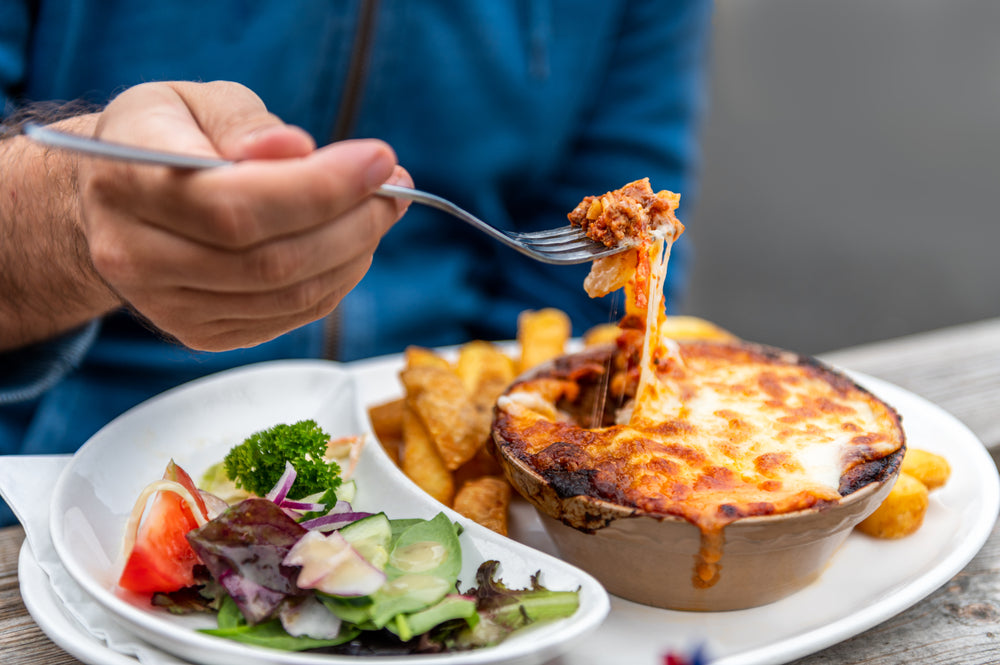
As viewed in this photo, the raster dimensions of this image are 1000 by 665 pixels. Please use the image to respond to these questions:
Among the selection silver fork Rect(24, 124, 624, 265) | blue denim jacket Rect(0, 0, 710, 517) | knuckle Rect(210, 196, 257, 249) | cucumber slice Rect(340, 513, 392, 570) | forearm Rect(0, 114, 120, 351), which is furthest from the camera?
blue denim jacket Rect(0, 0, 710, 517)

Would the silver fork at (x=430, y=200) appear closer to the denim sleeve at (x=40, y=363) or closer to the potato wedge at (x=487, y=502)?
the potato wedge at (x=487, y=502)

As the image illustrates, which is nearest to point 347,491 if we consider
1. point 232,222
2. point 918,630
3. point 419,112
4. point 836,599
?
point 232,222

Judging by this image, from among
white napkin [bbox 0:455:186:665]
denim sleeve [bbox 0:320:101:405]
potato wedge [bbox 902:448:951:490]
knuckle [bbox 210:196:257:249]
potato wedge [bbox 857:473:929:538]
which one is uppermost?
knuckle [bbox 210:196:257:249]

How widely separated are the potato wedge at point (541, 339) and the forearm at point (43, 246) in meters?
1.05

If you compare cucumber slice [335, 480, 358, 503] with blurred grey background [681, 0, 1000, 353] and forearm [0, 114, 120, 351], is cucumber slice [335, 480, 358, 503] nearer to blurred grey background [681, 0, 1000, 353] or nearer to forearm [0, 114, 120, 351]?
forearm [0, 114, 120, 351]

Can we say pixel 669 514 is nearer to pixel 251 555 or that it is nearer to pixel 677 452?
pixel 677 452

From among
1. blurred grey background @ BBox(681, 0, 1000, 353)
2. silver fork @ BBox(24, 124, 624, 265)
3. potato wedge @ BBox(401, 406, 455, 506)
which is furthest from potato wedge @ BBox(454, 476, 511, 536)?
blurred grey background @ BBox(681, 0, 1000, 353)

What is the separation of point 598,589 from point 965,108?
7.27 meters

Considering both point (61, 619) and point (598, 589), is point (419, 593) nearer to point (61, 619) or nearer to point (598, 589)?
point (598, 589)

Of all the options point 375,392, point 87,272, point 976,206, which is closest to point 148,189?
point 87,272

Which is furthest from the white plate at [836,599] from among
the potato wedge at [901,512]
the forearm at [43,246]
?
the forearm at [43,246]

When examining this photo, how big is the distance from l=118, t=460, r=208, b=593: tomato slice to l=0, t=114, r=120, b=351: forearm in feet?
1.60

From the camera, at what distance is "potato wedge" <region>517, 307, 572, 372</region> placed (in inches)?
89.1

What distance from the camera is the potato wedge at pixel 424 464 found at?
1.86 meters
